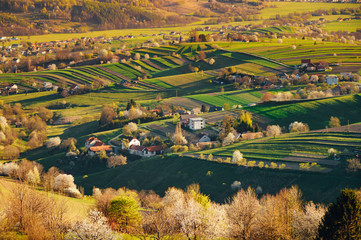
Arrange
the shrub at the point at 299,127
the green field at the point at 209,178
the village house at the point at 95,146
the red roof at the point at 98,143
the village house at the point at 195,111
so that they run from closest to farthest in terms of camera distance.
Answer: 1. the green field at the point at 209,178
2. the shrub at the point at 299,127
3. the village house at the point at 95,146
4. the red roof at the point at 98,143
5. the village house at the point at 195,111

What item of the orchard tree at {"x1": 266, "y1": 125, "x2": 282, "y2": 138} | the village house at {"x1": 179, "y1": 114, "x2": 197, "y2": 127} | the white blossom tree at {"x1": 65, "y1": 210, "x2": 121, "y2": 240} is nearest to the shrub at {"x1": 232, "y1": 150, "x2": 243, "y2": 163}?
the orchard tree at {"x1": 266, "y1": 125, "x2": 282, "y2": 138}

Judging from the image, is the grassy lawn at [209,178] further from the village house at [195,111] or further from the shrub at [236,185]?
the village house at [195,111]

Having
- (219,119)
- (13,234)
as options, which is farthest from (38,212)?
(219,119)

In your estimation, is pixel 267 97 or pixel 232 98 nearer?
pixel 267 97

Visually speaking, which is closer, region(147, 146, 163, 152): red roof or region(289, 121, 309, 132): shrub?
region(289, 121, 309, 132): shrub

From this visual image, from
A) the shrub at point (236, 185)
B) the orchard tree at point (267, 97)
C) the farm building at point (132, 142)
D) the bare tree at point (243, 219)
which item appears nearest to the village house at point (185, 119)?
the farm building at point (132, 142)

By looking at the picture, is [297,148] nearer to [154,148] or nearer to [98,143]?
[154,148]

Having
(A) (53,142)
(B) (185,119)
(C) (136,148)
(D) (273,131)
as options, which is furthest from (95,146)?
(D) (273,131)

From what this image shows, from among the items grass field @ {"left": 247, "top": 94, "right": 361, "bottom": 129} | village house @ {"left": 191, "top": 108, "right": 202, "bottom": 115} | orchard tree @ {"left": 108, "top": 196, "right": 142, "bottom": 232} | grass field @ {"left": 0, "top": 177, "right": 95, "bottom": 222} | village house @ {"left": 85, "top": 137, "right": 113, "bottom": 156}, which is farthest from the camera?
village house @ {"left": 191, "top": 108, "right": 202, "bottom": 115}

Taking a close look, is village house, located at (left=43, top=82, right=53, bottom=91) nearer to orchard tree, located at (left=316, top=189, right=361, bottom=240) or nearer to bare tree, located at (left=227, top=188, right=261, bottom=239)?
bare tree, located at (left=227, top=188, right=261, bottom=239)
